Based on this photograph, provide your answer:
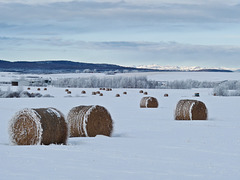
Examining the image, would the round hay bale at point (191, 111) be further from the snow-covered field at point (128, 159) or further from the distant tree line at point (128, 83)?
the distant tree line at point (128, 83)

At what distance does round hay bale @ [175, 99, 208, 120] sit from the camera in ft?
65.7

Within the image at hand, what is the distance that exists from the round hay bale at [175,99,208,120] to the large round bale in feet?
32.7

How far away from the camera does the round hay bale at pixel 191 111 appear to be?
2002cm

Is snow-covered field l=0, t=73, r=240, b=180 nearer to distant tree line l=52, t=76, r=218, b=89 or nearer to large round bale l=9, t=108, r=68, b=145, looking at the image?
large round bale l=9, t=108, r=68, b=145

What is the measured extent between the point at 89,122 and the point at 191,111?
26.2ft

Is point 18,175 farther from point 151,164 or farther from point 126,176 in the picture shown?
point 151,164

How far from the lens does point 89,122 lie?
12.9 m

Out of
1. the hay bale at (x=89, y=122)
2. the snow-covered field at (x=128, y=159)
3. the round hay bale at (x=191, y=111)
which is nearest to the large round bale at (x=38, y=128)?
the snow-covered field at (x=128, y=159)

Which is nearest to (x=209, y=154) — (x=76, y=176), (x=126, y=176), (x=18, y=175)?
(x=126, y=176)

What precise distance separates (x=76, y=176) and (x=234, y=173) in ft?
8.86

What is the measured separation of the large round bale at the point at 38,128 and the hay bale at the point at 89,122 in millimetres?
2018

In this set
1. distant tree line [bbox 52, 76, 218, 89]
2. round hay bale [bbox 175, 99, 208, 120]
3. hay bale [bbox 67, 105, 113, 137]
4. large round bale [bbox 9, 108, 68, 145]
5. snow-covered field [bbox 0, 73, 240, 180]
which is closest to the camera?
snow-covered field [bbox 0, 73, 240, 180]

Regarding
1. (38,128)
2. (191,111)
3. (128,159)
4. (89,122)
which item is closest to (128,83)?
(191,111)

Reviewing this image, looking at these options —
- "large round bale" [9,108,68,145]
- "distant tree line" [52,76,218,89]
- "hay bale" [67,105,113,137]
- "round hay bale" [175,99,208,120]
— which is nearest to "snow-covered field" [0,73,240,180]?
"large round bale" [9,108,68,145]
